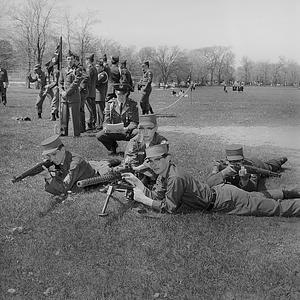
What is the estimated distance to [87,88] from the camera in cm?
1498

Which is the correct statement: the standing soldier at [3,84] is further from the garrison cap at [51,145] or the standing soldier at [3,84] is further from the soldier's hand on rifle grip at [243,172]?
the soldier's hand on rifle grip at [243,172]

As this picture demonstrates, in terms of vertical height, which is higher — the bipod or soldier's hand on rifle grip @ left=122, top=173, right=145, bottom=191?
soldier's hand on rifle grip @ left=122, top=173, right=145, bottom=191

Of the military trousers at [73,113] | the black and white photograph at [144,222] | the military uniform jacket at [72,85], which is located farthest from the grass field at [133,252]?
the military uniform jacket at [72,85]

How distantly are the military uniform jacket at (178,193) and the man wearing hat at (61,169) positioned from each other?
1272mm

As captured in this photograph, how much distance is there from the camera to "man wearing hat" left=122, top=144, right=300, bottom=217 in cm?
629

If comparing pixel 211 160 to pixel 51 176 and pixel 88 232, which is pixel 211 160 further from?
pixel 88 232

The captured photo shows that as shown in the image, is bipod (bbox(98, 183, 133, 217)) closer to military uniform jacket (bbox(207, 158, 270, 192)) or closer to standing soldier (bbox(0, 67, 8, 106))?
military uniform jacket (bbox(207, 158, 270, 192))

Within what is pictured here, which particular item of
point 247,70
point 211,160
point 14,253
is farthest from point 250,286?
point 247,70

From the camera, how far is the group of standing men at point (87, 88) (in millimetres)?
12928

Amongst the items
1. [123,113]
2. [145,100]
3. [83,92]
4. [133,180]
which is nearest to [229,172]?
[133,180]

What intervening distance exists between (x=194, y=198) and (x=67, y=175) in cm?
204

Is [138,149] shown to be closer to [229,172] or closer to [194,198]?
[229,172]

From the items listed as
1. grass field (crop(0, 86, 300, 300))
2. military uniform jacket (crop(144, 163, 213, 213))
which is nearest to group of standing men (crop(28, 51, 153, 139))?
military uniform jacket (crop(144, 163, 213, 213))

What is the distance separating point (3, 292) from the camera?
452 centimetres
